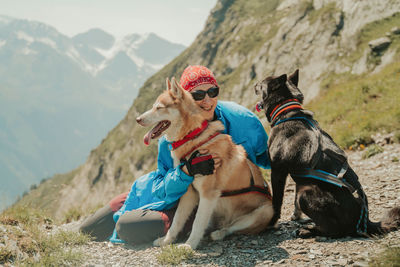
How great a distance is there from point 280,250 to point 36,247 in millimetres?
3373

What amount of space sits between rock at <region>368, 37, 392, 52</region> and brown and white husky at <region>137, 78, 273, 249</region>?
868 inches

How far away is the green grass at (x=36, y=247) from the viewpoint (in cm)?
378

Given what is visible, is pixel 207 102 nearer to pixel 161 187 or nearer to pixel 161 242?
pixel 161 187

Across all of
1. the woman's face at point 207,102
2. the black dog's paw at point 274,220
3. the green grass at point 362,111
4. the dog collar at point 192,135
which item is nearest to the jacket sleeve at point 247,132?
the woman's face at point 207,102

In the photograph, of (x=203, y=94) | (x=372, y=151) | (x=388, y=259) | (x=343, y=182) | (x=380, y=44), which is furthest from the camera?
(x=380, y=44)

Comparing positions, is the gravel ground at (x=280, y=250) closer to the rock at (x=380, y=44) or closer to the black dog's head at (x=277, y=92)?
the black dog's head at (x=277, y=92)

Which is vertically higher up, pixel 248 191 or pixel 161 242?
pixel 248 191

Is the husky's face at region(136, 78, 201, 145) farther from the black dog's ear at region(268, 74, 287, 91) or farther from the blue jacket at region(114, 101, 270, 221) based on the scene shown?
the black dog's ear at region(268, 74, 287, 91)

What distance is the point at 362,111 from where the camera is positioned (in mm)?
10008

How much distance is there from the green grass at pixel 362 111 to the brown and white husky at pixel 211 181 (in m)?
5.48

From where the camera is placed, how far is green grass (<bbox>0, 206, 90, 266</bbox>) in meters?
3.78

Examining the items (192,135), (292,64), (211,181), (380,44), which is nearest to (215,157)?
(211,181)

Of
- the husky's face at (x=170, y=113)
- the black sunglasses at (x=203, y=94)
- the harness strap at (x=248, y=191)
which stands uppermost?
the black sunglasses at (x=203, y=94)

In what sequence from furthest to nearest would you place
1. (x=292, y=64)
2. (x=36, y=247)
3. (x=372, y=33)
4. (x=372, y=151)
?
(x=292, y=64)
(x=372, y=33)
(x=372, y=151)
(x=36, y=247)
